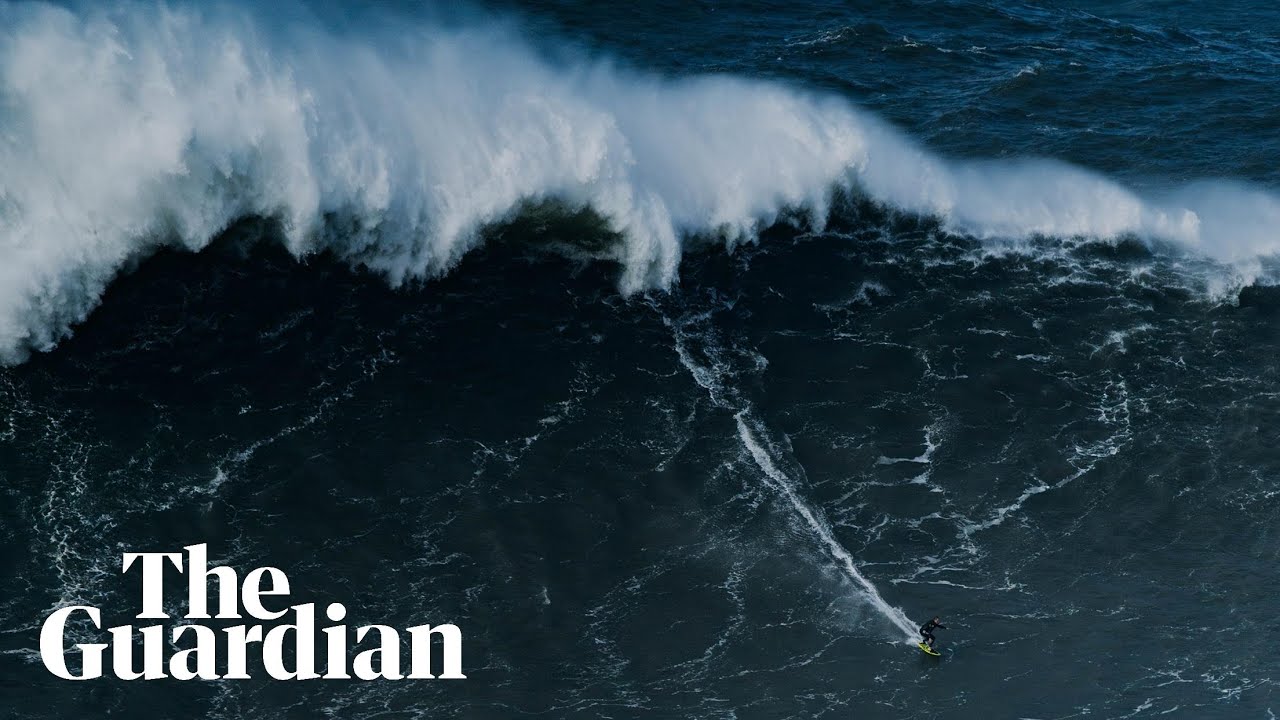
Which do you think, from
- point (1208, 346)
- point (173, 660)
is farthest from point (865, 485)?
point (173, 660)

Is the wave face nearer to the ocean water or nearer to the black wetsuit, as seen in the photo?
the ocean water

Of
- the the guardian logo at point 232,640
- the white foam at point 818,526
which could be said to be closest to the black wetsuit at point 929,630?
the white foam at point 818,526

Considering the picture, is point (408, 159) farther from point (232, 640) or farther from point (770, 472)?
point (232, 640)

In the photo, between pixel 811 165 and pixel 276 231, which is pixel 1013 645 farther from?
pixel 276 231

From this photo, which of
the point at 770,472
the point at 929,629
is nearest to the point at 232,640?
the point at 770,472

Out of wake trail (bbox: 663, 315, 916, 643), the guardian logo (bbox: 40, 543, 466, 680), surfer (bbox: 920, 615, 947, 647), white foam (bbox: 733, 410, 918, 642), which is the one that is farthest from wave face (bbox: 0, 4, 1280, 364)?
surfer (bbox: 920, 615, 947, 647)

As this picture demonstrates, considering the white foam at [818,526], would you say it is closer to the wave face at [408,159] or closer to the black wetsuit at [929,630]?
the black wetsuit at [929,630]
